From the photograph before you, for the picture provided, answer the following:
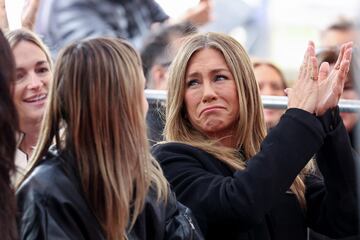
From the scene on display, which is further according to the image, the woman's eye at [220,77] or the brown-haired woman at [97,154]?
the woman's eye at [220,77]

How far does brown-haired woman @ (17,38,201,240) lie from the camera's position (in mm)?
1834

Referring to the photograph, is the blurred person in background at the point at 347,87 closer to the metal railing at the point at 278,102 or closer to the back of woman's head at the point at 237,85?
the metal railing at the point at 278,102

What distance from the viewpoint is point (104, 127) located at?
1.92m

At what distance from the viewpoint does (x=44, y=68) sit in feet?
Result: 9.11

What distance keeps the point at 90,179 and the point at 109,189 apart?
0.05 meters

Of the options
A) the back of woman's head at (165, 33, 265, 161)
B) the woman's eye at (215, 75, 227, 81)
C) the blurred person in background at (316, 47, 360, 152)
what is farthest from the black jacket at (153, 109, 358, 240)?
the blurred person in background at (316, 47, 360, 152)

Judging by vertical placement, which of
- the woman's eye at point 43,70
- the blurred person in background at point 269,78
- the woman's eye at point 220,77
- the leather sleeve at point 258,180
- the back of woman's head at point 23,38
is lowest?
the blurred person in background at point 269,78

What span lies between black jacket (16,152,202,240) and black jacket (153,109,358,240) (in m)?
0.26

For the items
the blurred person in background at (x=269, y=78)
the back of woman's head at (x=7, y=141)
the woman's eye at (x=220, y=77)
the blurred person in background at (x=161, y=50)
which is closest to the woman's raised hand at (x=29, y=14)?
the blurred person in background at (x=161, y=50)

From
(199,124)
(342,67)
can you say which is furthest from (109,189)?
(342,67)

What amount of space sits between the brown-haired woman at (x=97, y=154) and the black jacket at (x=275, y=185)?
18 cm

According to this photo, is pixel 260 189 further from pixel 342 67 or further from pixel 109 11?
pixel 109 11

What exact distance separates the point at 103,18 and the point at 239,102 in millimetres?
1605

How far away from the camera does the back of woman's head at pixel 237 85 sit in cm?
239
